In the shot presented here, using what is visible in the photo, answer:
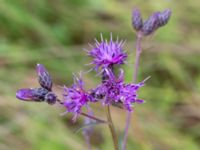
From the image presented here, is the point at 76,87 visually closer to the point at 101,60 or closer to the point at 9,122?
the point at 101,60

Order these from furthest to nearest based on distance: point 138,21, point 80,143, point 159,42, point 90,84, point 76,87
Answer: point 159,42 < point 90,84 < point 80,143 < point 138,21 < point 76,87

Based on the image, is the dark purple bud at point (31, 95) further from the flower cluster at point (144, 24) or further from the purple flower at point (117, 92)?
the flower cluster at point (144, 24)

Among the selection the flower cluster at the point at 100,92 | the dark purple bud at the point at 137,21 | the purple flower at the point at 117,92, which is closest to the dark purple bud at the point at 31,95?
the flower cluster at the point at 100,92

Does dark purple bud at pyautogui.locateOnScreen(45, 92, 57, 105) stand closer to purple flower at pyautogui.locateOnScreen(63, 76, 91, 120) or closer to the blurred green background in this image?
purple flower at pyautogui.locateOnScreen(63, 76, 91, 120)

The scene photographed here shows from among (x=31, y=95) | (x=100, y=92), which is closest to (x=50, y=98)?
(x=31, y=95)

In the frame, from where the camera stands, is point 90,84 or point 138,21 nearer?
point 138,21

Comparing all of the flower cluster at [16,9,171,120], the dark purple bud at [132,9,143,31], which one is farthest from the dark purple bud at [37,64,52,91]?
the dark purple bud at [132,9,143,31]

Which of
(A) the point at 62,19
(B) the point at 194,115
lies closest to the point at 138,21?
(B) the point at 194,115
